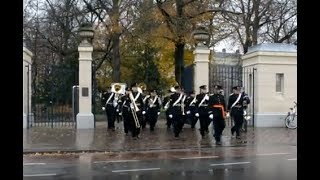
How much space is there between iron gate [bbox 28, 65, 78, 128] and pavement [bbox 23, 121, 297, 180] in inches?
153

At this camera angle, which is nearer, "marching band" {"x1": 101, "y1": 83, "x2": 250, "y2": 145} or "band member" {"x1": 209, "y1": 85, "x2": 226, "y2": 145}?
"band member" {"x1": 209, "y1": 85, "x2": 226, "y2": 145}

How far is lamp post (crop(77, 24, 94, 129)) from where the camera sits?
2125cm

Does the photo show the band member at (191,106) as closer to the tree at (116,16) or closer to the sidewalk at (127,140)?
the sidewalk at (127,140)

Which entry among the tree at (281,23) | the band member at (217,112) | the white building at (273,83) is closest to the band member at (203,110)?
the band member at (217,112)

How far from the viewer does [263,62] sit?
2258 cm

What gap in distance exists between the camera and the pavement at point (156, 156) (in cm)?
964

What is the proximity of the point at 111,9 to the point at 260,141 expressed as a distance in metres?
18.1

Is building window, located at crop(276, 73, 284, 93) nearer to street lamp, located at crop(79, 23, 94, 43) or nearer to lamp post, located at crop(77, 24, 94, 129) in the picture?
lamp post, located at crop(77, 24, 94, 129)

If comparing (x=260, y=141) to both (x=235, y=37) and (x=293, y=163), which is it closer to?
(x=293, y=163)

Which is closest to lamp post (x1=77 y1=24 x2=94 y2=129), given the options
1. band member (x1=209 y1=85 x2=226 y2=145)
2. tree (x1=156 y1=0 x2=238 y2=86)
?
band member (x1=209 y1=85 x2=226 y2=145)

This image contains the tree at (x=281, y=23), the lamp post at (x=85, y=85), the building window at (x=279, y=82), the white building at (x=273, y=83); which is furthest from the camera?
the tree at (x=281, y=23)

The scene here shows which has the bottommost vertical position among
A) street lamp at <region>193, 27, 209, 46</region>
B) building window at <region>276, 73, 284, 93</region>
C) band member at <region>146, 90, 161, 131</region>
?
band member at <region>146, 90, 161, 131</region>

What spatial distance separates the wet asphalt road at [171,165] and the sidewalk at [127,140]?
102 cm

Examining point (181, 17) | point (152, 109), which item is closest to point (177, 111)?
point (152, 109)
